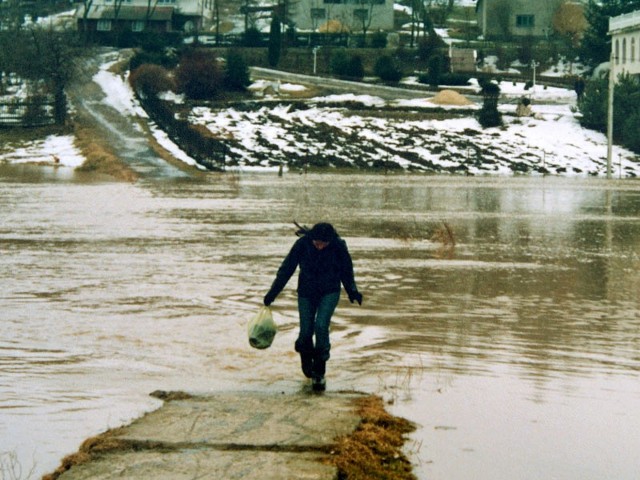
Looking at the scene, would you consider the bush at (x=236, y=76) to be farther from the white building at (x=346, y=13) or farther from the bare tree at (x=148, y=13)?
the white building at (x=346, y=13)

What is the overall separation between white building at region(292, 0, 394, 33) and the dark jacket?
358ft

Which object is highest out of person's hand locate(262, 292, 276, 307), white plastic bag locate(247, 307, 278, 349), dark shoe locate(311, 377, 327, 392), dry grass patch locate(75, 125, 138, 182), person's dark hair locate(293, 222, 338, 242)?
person's dark hair locate(293, 222, 338, 242)

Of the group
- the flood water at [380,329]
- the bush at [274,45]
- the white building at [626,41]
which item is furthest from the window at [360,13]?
the flood water at [380,329]

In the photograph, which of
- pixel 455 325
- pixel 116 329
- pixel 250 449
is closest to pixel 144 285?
pixel 116 329

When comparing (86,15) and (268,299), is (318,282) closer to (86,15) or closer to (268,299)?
(268,299)

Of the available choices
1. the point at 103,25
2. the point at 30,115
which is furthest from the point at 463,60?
the point at 30,115

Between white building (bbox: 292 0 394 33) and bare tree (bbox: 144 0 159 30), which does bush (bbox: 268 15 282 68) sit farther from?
white building (bbox: 292 0 394 33)

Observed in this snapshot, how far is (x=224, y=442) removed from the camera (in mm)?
9125

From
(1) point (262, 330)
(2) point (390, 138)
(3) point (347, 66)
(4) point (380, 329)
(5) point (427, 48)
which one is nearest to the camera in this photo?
(1) point (262, 330)

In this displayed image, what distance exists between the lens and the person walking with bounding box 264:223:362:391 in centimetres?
1141

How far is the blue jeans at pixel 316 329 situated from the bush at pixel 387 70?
8411 cm

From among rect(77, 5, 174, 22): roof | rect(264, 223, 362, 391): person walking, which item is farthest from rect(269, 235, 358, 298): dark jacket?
rect(77, 5, 174, 22): roof

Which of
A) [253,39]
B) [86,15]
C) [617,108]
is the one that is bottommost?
[617,108]

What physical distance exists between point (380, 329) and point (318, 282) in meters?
3.84
